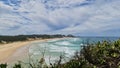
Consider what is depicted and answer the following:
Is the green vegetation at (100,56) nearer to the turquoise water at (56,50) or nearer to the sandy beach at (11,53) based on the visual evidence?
the turquoise water at (56,50)

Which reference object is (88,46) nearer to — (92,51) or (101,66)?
(92,51)

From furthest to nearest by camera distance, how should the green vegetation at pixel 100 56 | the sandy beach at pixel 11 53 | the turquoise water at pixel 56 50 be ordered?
1. the sandy beach at pixel 11 53
2. the turquoise water at pixel 56 50
3. the green vegetation at pixel 100 56

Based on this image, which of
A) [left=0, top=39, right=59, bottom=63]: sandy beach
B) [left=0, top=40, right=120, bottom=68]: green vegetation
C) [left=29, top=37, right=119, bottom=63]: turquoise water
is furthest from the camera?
[left=0, top=39, right=59, bottom=63]: sandy beach

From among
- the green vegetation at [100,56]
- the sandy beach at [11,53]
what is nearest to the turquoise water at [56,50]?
the green vegetation at [100,56]

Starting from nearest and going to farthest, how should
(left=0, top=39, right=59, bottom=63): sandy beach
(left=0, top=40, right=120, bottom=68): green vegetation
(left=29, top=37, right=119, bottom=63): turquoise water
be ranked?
1. (left=0, top=40, right=120, bottom=68): green vegetation
2. (left=29, top=37, right=119, bottom=63): turquoise water
3. (left=0, top=39, right=59, bottom=63): sandy beach

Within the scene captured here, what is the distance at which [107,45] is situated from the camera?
237 inches

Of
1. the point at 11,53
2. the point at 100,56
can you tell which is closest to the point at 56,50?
the point at 11,53

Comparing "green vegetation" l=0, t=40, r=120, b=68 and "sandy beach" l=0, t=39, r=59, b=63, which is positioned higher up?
"green vegetation" l=0, t=40, r=120, b=68

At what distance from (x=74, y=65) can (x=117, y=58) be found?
1185 millimetres

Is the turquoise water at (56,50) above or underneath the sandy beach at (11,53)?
above

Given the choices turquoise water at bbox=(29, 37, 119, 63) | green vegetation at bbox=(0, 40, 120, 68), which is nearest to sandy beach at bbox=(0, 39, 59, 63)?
turquoise water at bbox=(29, 37, 119, 63)

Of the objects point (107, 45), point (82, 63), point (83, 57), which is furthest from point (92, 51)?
point (82, 63)

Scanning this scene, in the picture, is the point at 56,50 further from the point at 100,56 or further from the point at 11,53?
the point at 100,56

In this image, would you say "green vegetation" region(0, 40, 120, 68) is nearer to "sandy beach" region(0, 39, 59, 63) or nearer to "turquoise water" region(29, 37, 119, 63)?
"turquoise water" region(29, 37, 119, 63)
